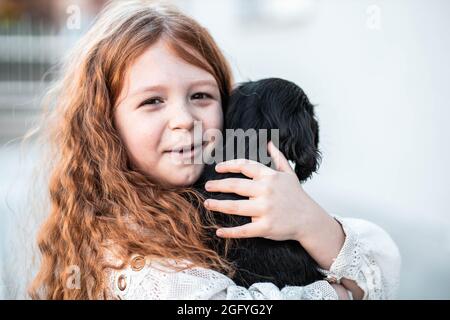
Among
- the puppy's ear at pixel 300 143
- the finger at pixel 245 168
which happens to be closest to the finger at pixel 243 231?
the finger at pixel 245 168

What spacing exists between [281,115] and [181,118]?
24 cm

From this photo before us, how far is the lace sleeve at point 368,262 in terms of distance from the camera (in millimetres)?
1104

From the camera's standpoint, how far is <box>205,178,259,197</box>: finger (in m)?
1.07

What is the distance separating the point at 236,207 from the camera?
1.07 metres

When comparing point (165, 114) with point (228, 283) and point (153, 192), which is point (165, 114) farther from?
point (228, 283)

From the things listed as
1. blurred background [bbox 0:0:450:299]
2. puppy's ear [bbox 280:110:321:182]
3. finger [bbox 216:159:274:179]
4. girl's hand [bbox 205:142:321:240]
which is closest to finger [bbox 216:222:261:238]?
girl's hand [bbox 205:142:321:240]

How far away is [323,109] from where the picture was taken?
1.66m

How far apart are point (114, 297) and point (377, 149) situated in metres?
0.99

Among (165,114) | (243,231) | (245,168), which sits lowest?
(243,231)

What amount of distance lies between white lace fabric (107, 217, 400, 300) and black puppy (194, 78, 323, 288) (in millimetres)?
45

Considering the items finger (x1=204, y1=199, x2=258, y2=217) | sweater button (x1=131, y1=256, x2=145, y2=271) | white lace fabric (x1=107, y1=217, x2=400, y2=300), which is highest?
finger (x1=204, y1=199, x2=258, y2=217)

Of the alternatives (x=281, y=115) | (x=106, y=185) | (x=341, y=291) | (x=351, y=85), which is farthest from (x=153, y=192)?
(x=351, y=85)

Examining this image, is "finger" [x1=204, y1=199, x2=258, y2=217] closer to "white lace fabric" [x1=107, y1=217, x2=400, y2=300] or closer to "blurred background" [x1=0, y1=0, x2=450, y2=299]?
"white lace fabric" [x1=107, y1=217, x2=400, y2=300]

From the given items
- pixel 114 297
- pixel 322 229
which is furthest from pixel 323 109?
pixel 114 297
